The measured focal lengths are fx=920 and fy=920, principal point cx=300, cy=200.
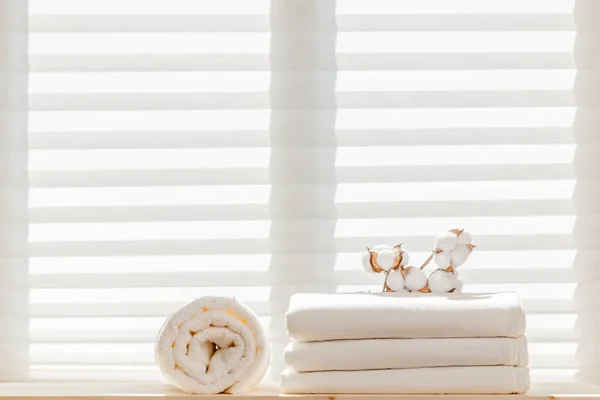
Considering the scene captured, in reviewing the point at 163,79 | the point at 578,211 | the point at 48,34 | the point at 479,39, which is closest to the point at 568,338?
the point at 578,211

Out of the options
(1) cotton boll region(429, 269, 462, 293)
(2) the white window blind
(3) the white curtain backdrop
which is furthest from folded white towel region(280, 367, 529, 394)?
(3) the white curtain backdrop

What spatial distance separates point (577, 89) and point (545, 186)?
0.17 m

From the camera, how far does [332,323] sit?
1.28 metres

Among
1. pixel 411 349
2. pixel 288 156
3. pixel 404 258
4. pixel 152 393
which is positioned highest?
pixel 288 156

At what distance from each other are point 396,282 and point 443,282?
7cm

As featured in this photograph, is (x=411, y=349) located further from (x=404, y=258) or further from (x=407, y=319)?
(x=404, y=258)

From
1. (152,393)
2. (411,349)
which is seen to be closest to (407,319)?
(411,349)

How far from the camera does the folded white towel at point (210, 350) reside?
4.30 ft

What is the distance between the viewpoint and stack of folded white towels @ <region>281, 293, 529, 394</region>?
127cm

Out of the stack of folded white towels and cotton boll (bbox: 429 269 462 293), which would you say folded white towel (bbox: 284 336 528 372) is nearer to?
the stack of folded white towels

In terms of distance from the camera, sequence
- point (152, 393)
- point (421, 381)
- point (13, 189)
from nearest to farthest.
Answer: point (421, 381) < point (152, 393) < point (13, 189)

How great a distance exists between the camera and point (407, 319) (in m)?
1.28

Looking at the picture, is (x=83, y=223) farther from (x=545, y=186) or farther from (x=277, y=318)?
(x=545, y=186)

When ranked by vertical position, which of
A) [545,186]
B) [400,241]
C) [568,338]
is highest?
[545,186]
